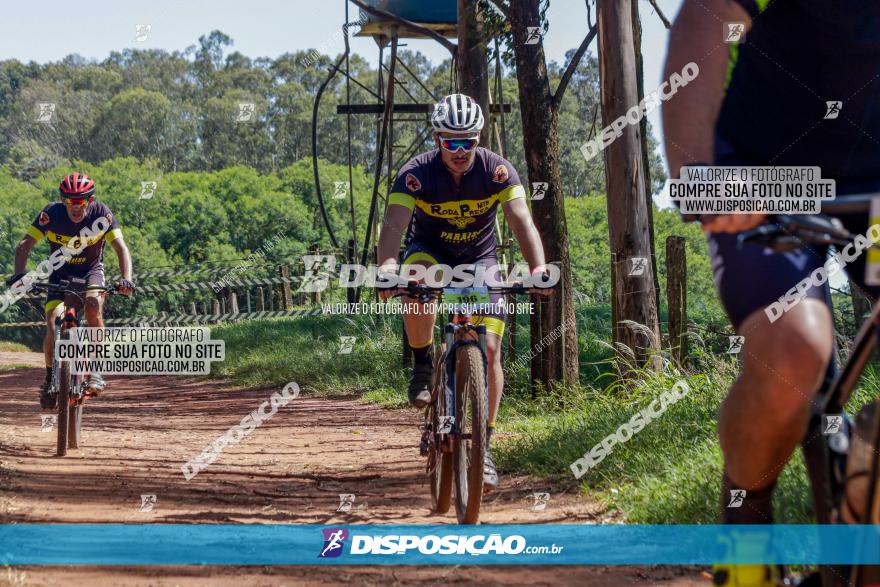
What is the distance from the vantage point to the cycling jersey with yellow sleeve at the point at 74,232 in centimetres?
922

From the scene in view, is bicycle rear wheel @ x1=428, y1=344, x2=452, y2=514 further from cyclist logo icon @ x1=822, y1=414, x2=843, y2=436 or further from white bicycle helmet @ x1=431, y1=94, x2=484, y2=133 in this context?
cyclist logo icon @ x1=822, y1=414, x2=843, y2=436

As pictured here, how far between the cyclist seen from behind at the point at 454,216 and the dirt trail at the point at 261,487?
3.05 feet

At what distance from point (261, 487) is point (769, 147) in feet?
16.9

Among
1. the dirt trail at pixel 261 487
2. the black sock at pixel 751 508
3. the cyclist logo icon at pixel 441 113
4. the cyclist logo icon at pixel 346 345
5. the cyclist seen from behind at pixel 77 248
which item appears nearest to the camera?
the black sock at pixel 751 508

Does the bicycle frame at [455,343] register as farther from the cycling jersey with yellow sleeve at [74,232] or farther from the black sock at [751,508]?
the cycling jersey with yellow sleeve at [74,232]

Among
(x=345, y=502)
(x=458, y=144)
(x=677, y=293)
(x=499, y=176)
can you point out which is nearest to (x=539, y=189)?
(x=677, y=293)

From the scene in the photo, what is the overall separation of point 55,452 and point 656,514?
597 cm

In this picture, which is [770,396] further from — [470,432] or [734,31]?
[470,432]

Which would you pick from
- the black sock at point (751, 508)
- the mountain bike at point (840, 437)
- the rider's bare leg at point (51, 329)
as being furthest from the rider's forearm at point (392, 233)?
the rider's bare leg at point (51, 329)

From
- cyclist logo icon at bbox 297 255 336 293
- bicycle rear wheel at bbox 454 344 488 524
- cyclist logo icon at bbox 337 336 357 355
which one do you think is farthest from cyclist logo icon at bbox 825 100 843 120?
cyclist logo icon at bbox 297 255 336 293

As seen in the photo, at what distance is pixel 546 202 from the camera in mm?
9969

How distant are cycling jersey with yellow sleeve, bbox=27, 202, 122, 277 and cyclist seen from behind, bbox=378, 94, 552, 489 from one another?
12.9 feet

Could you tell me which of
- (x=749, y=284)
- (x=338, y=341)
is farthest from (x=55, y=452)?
(x=338, y=341)

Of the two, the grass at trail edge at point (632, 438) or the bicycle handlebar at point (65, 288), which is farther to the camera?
the bicycle handlebar at point (65, 288)
